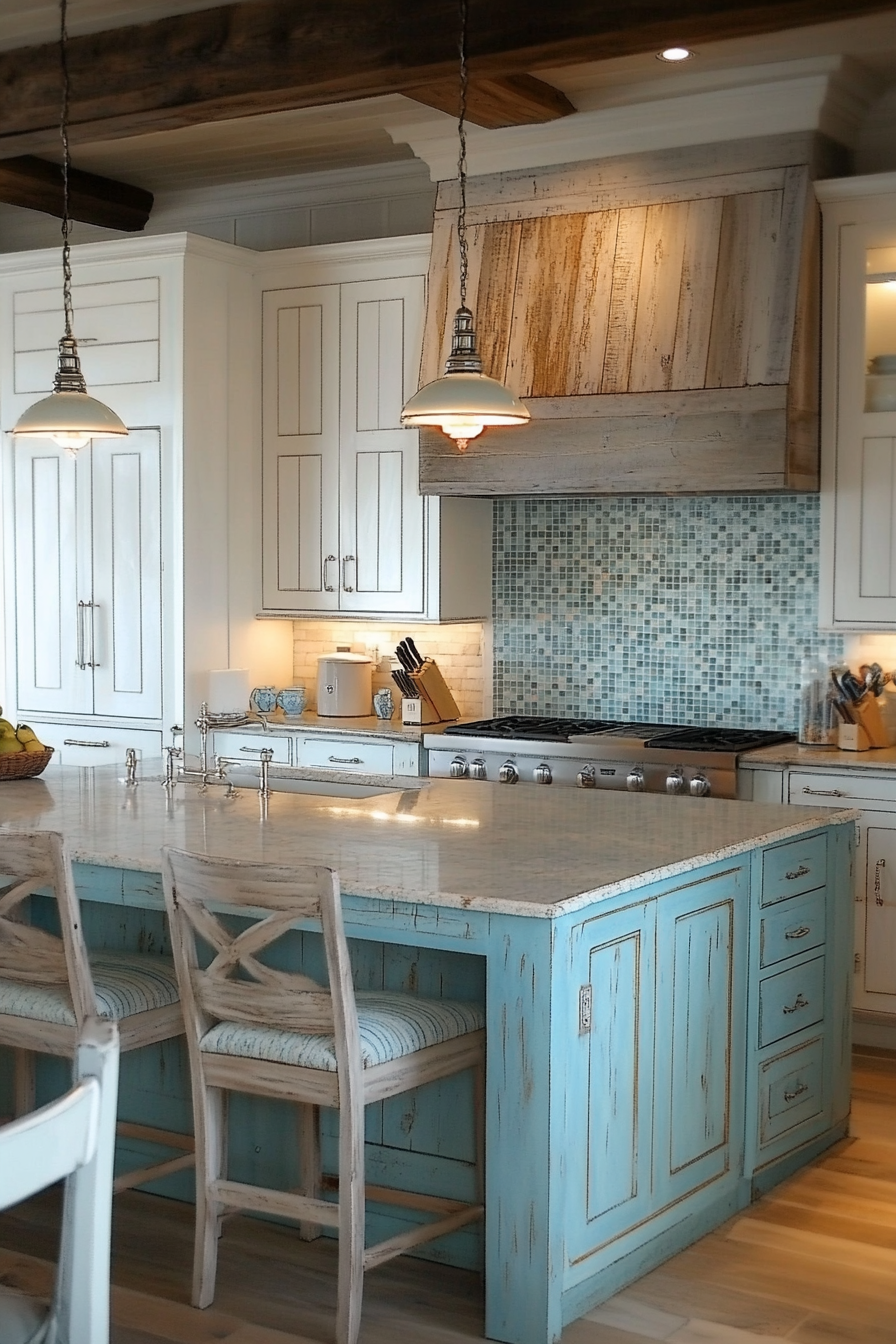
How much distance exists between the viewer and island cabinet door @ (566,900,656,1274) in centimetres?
315

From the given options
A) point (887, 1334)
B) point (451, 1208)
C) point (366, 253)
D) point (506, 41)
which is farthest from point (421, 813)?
point (366, 253)

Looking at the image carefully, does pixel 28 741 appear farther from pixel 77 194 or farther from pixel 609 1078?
pixel 77 194

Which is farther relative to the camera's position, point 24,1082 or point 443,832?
point 24,1082

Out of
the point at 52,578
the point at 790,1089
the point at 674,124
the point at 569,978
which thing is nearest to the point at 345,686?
the point at 52,578

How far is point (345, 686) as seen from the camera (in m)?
6.50

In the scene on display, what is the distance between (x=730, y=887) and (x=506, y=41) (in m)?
2.39

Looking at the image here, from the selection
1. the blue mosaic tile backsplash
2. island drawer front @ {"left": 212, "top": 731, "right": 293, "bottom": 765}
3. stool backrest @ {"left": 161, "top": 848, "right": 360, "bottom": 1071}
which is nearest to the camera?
stool backrest @ {"left": 161, "top": 848, "right": 360, "bottom": 1071}

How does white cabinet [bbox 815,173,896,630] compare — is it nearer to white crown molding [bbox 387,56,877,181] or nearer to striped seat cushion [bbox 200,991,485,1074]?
white crown molding [bbox 387,56,877,181]

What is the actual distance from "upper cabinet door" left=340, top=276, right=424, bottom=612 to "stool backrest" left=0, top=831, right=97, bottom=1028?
3009mm

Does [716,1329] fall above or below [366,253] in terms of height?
below

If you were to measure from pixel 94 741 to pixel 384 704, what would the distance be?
1.20 m

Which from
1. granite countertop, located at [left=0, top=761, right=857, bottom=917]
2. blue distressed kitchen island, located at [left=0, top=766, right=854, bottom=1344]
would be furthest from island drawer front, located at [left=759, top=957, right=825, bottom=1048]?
granite countertop, located at [left=0, top=761, right=857, bottom=917]

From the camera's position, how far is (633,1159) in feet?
11.0

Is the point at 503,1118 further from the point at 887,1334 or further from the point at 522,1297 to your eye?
the point at 887,1334
